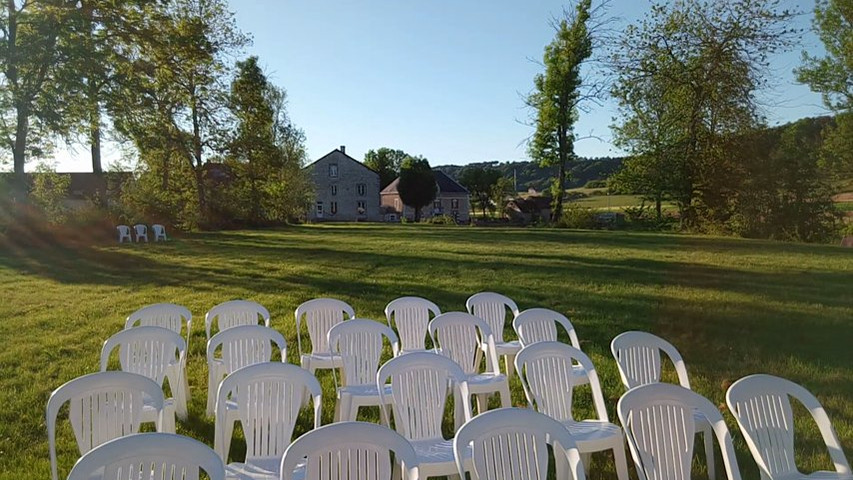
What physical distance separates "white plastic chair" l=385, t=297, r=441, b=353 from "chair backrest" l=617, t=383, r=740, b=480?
293cm

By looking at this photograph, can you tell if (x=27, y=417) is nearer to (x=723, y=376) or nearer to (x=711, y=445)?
(x=711, y=445)

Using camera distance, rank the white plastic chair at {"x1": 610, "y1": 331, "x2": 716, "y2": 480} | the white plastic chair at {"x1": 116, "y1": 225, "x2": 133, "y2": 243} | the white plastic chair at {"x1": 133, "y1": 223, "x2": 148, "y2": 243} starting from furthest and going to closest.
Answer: the white plastic chair at {"x1": 133, "y1": 223, "x2": 148, "y2": 243} < the white plastic chair at {"x1": 116, "y1": 225, "x2": 133, "y2": 243} < the white plastic chair at {"x1": 610, "y1": 331, "x2": 716, "y2": 480}

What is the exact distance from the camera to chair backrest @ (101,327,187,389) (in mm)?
4355

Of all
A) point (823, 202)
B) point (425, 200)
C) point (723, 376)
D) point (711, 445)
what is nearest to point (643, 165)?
point (823, 202)

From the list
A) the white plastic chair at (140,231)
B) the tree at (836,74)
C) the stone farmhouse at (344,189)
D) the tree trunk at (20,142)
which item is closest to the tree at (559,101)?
the tree at (836,74)

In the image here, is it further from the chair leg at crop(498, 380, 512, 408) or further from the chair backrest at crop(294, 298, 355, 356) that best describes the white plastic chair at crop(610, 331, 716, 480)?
the chair backrest at crop(294, 298, 355, 356)

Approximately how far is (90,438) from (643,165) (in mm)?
26869

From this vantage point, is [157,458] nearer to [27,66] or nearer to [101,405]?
[101,405]

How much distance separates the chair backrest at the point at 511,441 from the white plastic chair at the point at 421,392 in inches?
32.2

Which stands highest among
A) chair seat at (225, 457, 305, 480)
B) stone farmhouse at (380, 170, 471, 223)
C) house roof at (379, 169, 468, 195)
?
house roof at (379, 169, 468, 195)

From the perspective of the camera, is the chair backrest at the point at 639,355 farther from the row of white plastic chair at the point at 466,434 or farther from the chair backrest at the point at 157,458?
the chair backrest at the point at 157,458

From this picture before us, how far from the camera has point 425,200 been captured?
5631 cm

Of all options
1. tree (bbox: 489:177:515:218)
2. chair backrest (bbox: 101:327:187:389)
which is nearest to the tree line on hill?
chair backrest (bbox: 101:327:187:389)

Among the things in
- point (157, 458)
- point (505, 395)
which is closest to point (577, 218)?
point (505, 395)
